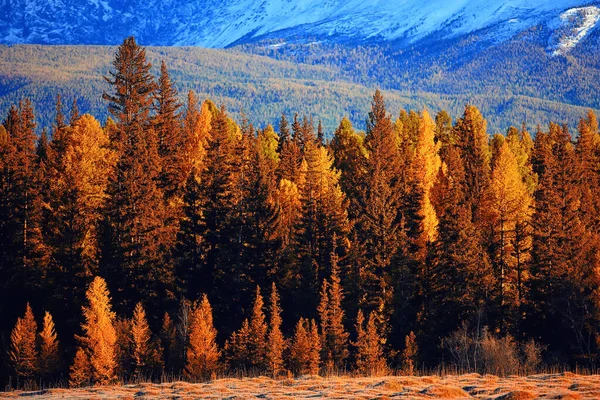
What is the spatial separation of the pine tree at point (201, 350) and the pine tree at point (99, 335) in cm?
469

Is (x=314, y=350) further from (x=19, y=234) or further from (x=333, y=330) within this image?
(x=19, y=234)

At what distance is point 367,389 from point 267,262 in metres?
32.8

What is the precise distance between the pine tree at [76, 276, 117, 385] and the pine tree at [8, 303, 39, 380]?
3092mm

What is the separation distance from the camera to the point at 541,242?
61.4m

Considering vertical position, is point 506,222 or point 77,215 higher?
point 77,215

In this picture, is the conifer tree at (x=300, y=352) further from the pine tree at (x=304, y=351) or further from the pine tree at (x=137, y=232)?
the pine tree at (x=137, y=232)

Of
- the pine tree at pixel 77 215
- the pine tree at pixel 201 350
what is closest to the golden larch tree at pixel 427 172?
the pine tree at pixel 201 350

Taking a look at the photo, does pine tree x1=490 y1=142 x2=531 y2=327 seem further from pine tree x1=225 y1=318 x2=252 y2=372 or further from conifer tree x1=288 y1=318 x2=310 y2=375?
pine tree x1=225 y1=318 x2=252 y2=372

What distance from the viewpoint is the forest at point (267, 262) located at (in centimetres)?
5741

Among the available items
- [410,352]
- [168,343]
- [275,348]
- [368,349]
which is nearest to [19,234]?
[168,343]

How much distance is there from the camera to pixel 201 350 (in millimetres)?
56406

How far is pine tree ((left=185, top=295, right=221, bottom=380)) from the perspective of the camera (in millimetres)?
55781

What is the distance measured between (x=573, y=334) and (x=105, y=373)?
29.8 m

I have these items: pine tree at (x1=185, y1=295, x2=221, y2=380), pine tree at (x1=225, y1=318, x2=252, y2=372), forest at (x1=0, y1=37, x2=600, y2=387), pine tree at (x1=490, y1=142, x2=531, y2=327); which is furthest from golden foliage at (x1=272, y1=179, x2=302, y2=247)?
pine tree at (x1=490, y1=142, x2=531, y2=327)
